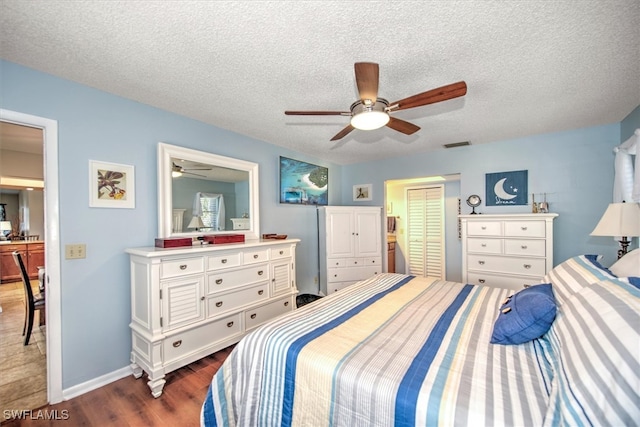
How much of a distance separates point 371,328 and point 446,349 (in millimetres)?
377

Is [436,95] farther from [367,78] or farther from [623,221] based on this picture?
[623,221]

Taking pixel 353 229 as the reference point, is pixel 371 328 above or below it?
below

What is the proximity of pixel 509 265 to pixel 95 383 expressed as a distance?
410cm

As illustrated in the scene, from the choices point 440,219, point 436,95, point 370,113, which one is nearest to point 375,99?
point 370,113

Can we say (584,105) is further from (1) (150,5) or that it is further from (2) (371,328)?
(1) (150,5)

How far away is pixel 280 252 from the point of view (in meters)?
2.91

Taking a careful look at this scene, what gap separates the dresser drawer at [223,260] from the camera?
7.32ft

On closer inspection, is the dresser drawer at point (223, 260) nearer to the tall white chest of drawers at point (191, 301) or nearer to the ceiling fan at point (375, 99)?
the tall white chest of drawers at point (191, 301)

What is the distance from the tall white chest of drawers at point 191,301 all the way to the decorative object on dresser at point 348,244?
4.45 ft

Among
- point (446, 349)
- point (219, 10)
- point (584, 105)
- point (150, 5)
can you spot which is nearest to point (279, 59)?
point (219, 10)

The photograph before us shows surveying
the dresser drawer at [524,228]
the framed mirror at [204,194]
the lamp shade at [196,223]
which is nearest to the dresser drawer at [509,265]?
the dresser drawer at [524,228]

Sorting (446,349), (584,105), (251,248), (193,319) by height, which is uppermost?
(584,105)

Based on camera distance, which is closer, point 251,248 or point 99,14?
point 99,14

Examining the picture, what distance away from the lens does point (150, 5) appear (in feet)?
3.98
